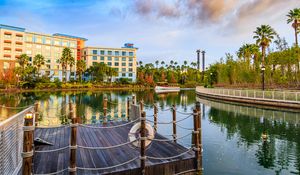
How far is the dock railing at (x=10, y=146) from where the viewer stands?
4.40 m

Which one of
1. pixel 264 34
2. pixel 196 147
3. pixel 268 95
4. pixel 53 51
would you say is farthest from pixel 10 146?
pixel 53 51

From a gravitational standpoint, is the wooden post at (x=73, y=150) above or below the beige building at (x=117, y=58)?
below

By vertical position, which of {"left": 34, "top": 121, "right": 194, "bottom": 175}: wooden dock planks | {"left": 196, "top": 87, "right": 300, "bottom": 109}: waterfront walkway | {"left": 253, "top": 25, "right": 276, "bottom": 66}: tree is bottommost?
{"left": 34, "top": 121, "right": 194, "bottom": 175}: wooden dock planks

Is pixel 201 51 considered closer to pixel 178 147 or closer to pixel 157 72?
pixel 157 72

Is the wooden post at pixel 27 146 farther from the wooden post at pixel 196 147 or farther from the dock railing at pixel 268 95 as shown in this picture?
the dock railing at pixel 268 95

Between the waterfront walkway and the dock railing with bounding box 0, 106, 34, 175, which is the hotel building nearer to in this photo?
the waterfront walkway

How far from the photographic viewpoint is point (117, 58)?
10506 cm

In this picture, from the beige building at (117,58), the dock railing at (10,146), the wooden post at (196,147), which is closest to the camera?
the dock railing at (10,146)

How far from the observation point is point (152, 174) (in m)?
6.14

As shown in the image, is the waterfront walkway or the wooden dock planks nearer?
the wooden dock planks

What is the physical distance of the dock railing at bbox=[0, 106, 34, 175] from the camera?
4.40m

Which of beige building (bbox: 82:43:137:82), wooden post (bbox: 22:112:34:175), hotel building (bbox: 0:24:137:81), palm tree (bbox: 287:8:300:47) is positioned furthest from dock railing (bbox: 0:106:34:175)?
beige building (bbox: 82:43:137:82)

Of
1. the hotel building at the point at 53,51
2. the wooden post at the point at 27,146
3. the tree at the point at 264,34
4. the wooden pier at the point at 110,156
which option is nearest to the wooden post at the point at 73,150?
the wooden pier at the point at 110,156

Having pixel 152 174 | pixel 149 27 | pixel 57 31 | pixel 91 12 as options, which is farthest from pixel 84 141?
pixel 57 31
